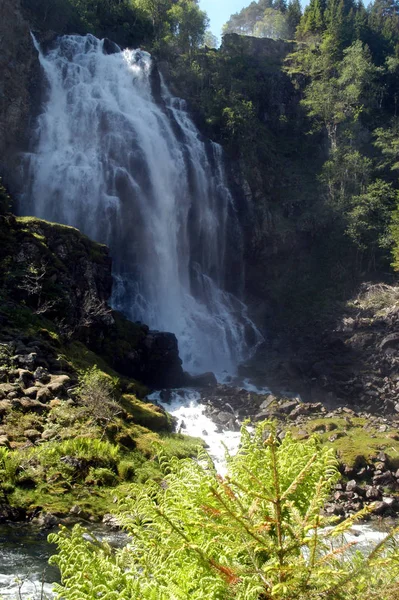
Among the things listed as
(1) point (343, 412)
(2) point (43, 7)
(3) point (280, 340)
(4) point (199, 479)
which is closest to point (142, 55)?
(2) point (43, 7)

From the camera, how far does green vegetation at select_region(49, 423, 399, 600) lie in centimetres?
242

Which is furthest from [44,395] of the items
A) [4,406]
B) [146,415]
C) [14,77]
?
[14,77]

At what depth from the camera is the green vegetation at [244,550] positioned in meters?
2.42

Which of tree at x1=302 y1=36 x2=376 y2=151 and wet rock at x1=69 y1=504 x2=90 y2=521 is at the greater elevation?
tree at x1=302 y1=36 x2=376 y2=151

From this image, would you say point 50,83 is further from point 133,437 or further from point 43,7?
point 133,437

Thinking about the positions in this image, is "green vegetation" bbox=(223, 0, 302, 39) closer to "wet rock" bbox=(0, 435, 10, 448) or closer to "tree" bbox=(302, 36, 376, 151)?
"tree" bbox=(302, 36, 376, 151)

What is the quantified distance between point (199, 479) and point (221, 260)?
1611 inches

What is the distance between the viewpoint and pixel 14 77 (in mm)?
38312

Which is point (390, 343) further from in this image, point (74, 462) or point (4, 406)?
point (4, 406)

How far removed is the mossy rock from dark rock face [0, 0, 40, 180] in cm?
2341

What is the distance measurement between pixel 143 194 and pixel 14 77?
14.1 m

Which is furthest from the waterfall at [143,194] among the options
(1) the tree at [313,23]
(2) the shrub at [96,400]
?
(1) the tree at [313,23]

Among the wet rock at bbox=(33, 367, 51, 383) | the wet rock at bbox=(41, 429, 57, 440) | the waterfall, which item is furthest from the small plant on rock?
the waterfall

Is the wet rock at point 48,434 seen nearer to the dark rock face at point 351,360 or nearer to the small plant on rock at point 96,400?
the small plant on rock at point 96,400
